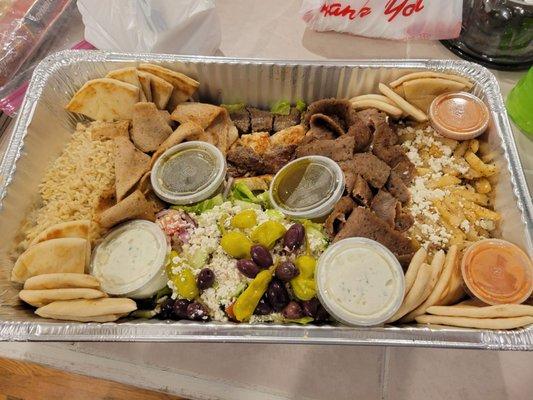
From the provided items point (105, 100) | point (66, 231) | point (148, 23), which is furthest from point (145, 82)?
point (66, 231)

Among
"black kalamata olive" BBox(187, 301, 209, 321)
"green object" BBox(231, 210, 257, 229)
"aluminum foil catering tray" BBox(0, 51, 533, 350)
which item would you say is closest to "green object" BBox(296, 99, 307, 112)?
"aluminum foil catering tray" BBox(0, 51, 533, 350)

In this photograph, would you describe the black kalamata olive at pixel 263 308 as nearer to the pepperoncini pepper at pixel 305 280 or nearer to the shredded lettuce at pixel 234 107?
the pepperoncini pepper at pixel 305 280

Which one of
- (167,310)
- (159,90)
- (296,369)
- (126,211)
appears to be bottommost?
(296,369)

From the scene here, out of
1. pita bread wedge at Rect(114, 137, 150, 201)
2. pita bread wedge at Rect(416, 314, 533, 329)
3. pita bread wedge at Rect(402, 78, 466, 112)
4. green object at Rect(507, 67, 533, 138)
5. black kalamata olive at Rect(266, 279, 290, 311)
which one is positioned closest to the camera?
pita bread wedge at Rect(416, 314, 533, 329)

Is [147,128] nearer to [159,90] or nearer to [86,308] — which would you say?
[159,90]

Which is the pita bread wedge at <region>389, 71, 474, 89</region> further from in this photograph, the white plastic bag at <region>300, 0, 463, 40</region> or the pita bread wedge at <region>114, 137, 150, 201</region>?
the pita bread wedge at <region>114, 137, 150, 201</region>

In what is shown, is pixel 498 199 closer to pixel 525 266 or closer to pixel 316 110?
pixel 525 266
